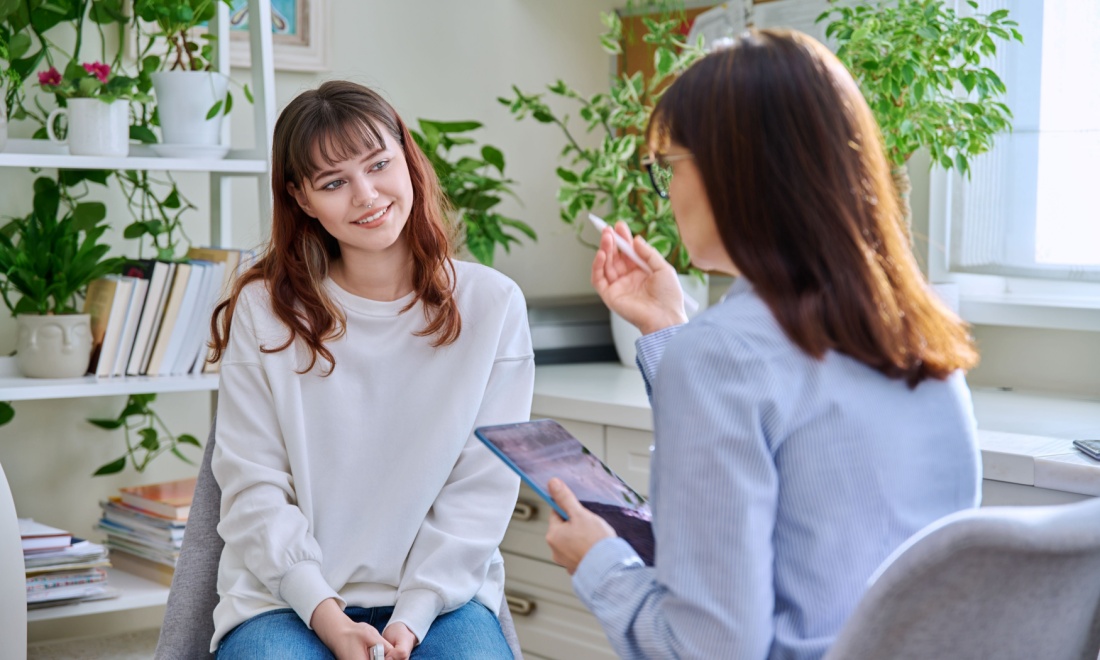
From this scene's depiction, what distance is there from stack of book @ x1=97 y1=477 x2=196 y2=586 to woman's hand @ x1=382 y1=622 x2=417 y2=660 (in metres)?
0.75

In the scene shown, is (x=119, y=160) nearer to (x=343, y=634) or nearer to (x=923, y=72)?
(x=343, y=634)

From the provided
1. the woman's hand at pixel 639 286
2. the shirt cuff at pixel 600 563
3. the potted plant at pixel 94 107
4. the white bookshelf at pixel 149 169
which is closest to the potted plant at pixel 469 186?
the white bookshelf at pixel 149 169

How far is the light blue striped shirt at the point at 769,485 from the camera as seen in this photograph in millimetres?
828

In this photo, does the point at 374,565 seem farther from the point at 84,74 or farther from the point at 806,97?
the point at 84,74

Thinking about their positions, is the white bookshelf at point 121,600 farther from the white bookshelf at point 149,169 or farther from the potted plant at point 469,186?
the potted plant at point 469,186

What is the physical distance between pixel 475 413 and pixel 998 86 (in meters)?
1.08

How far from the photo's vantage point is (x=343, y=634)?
1.35 meters

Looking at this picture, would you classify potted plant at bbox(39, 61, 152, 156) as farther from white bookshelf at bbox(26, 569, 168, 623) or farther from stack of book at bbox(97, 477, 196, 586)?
white bookshelf at bbox(26, 569, 168, 623)

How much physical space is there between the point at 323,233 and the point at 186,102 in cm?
54

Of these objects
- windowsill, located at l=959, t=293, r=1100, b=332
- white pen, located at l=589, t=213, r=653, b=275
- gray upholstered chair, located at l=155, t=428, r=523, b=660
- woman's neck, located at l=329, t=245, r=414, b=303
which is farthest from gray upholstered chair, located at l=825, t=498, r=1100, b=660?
windowsill, located at l=959, t=293, r=1100, b=332

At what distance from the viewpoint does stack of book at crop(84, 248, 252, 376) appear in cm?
195

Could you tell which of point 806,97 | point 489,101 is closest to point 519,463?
point 806,97

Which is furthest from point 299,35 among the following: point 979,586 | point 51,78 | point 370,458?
point 979,586

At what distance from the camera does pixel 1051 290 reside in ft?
6.99
